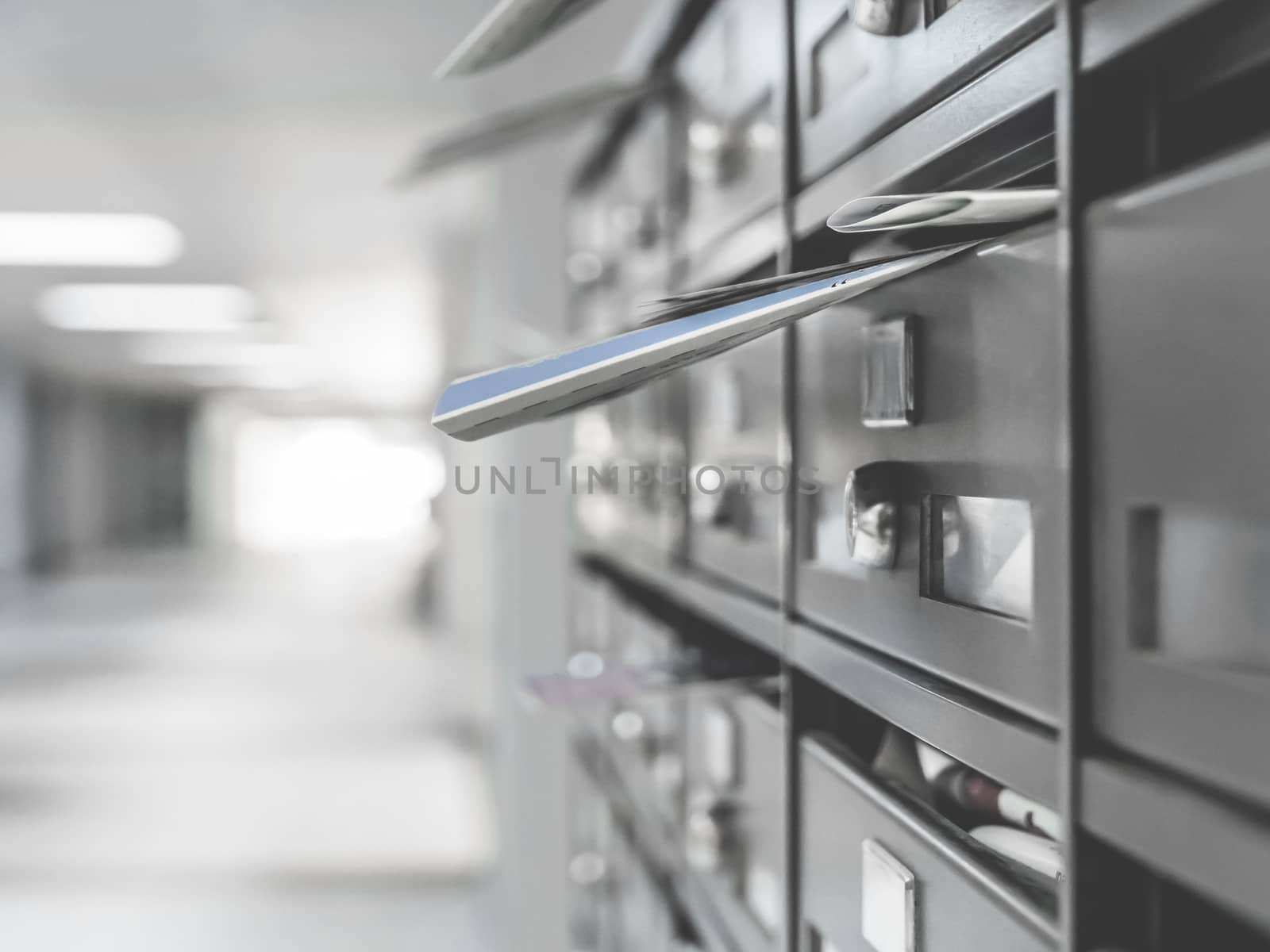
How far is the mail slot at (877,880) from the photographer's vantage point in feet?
1.50

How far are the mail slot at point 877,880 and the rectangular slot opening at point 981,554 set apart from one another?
11 centimetres

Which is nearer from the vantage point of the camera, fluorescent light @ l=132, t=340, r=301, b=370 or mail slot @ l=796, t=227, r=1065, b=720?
mail slot @ l=796, t=227, r=1065, b=720

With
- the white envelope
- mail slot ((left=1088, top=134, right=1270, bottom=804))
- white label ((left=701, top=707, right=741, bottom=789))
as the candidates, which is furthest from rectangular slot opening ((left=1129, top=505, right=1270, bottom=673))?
white label ((left=701, top=707, right=741, bottom=789))

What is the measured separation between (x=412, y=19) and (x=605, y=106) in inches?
28.1

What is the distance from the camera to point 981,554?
1.54 feet

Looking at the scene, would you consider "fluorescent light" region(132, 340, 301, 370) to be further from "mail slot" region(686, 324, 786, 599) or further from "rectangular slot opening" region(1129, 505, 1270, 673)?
"rectangular slot opening" region(1129, 505, 1270, 673)

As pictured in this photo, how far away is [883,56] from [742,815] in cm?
51

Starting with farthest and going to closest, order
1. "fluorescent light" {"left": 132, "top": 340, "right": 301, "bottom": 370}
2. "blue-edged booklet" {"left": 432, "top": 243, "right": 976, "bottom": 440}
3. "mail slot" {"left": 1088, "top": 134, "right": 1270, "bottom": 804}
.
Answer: "fluorescent light" {"left": 132, "top": 340, "right": 301, "bottom": 370}
"blue-edged booklet" {"left": 432, "top": 243, "right": 976, "bottom": 440}
"mail slot" {"left": 1088, "top": 134, "right": 1270, "bottom": 804}

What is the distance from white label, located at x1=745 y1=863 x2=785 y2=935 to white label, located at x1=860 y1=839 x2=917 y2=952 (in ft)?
0.48

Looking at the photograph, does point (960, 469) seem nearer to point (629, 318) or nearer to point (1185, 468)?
point (1185, 468)

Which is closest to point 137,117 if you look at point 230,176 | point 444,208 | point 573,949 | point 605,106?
point 230,176

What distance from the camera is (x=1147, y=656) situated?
13.7 inches

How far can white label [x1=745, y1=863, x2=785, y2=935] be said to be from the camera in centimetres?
71

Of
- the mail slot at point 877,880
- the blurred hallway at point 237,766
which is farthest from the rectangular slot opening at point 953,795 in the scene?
the blurred hallway at point 237,766
